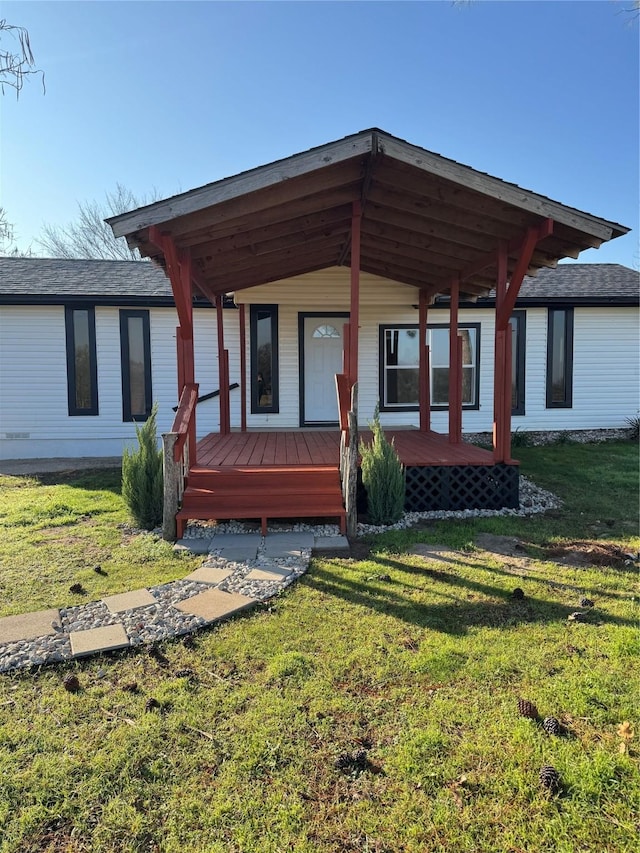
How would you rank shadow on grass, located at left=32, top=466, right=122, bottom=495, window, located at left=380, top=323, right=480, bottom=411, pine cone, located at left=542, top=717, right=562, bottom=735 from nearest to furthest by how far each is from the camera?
pine cone, located at left=542, top=717, right=562, bottom=735, shadow on grass, located at left=32, top=466, right=122, bottom=495, window, located at left=380, top=323, right=480, bottom=411

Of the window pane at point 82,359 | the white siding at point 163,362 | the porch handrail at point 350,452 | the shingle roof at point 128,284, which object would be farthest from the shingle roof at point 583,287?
the window pane at point 82,359

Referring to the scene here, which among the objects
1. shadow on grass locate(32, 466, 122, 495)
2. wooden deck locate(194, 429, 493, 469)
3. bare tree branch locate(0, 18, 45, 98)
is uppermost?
bare tree branch locate(0, 18, 45, 98)

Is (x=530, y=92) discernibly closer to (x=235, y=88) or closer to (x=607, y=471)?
(x=235, y=88)

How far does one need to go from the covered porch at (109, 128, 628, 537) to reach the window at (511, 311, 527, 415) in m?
3.26

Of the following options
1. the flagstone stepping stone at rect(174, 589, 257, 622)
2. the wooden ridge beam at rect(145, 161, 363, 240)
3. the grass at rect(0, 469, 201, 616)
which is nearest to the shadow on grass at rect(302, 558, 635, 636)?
the flagstone stepping stone at rect(174, 589, 257, 622)

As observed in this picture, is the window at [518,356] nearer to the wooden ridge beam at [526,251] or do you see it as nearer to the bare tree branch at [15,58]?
the wooden ridge beam at [526,251]

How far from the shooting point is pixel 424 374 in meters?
8.13

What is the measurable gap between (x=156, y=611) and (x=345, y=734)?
1.54 meters

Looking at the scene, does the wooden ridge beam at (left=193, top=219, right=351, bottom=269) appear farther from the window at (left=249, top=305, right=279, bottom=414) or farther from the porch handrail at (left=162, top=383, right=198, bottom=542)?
the window at (left=249, top=305, right=279, bottom=414)

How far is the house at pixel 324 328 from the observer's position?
4777 mm

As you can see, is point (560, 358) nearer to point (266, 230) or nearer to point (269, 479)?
point (266, 230)

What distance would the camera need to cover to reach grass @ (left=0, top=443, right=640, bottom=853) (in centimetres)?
157

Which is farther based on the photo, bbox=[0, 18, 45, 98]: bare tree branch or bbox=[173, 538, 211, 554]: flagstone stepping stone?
bbox=[173, 538, 211, 554]: flagstone stepping stone

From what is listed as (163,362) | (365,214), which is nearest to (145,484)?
(365,214)
